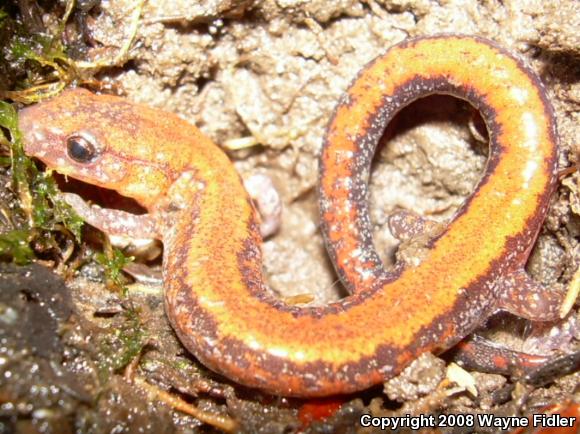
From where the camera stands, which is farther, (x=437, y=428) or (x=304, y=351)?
(x=437, y=428)

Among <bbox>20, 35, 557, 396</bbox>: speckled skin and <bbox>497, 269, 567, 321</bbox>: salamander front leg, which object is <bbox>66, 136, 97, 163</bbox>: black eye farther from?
<bbox>497, 269, 567, 321</bbox>: salamander front leg

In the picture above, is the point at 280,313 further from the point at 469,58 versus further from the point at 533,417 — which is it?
the point at 469,58

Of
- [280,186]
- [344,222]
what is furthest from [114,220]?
[280,186]

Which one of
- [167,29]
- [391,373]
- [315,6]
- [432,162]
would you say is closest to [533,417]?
[391,373]

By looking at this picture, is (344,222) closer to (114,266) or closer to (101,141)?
(114,266)

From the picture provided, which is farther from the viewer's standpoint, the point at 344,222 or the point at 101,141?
the point at 344,222

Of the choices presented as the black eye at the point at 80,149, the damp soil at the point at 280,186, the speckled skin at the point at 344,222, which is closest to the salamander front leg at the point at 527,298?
the speckled skin at the point at 344,222

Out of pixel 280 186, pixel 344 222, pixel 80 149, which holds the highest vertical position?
pixel 80 149
